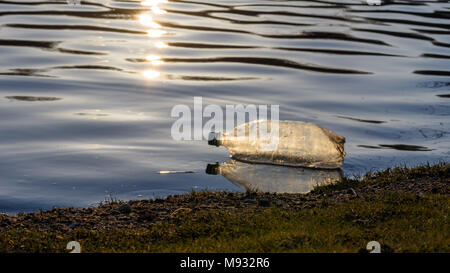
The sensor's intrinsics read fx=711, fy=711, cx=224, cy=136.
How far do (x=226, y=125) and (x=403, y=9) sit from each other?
28574mm

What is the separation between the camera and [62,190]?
10.5m

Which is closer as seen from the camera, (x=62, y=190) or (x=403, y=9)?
(x=62, y=190)

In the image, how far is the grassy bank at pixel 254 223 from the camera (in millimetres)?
6809

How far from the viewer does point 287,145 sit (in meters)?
12.5

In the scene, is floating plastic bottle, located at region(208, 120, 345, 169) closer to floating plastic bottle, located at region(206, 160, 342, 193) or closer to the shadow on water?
floating plastic bottle, located at region(206, 160, 342, 193)

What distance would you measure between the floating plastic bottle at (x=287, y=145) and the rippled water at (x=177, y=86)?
1.13 feet

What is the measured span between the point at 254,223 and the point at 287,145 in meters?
5.03
